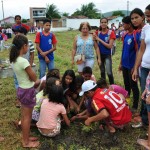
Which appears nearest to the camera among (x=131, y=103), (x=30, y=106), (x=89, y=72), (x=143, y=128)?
(x=30, y=106)

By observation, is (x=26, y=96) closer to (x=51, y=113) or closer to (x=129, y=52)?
(x=51, y=113)

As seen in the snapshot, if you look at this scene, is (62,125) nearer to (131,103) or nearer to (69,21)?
(131,103)

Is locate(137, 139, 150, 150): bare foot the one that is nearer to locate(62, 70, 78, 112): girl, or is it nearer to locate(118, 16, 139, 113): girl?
locate(118, 16, 139, 113): girl

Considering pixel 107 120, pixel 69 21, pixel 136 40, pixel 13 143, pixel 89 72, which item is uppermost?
pixel 69 21

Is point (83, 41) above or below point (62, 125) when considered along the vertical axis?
above

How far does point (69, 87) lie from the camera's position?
4.52 metres

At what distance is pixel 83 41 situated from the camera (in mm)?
4871

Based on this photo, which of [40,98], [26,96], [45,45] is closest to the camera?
[26,96]

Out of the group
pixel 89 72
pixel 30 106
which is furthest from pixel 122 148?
pixel 89 72

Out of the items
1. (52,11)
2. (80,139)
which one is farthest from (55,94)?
(52,11)

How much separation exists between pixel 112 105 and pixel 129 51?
1.21 meters

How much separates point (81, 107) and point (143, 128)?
3.98 ft

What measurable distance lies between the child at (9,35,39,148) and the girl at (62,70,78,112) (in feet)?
3.57

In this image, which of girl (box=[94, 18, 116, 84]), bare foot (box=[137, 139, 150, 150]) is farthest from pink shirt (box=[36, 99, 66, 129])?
girl (box=[94, 18, 116, 84])
